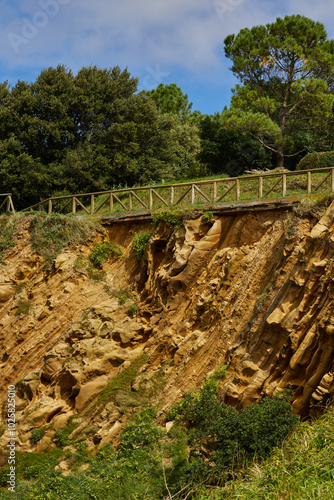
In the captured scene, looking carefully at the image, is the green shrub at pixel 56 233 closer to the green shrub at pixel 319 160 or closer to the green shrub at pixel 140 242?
the green shrub at pixel 140 242

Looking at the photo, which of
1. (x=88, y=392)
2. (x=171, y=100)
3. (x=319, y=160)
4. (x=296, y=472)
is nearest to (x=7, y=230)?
(x=88, y=392)

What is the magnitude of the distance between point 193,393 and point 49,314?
688cm

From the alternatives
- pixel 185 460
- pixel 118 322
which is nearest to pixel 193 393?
pixel 185 460

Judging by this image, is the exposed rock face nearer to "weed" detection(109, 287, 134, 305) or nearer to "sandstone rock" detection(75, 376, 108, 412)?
"sandstone rock" detection(75, 376, 108, 412)

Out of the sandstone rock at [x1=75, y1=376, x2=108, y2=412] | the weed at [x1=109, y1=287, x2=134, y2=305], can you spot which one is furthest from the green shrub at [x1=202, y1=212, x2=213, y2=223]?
the sandstone rock at [x1=75, y1=376, x2=108, y2=412]

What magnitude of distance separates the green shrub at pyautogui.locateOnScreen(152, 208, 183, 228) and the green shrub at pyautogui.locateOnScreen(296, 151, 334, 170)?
26.9ft

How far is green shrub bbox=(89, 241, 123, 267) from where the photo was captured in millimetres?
19188

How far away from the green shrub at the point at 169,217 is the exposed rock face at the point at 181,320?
11.3 inches

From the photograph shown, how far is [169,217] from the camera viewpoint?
17.6 m

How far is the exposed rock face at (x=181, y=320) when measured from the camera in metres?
12.1

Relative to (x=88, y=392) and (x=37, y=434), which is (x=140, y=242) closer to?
(x=88, y=392)

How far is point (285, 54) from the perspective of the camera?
1061 inches

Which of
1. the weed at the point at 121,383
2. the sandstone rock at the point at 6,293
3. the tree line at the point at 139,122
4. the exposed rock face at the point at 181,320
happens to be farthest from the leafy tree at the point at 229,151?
the weed at the point at 121,383

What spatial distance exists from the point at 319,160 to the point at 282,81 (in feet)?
22.8
